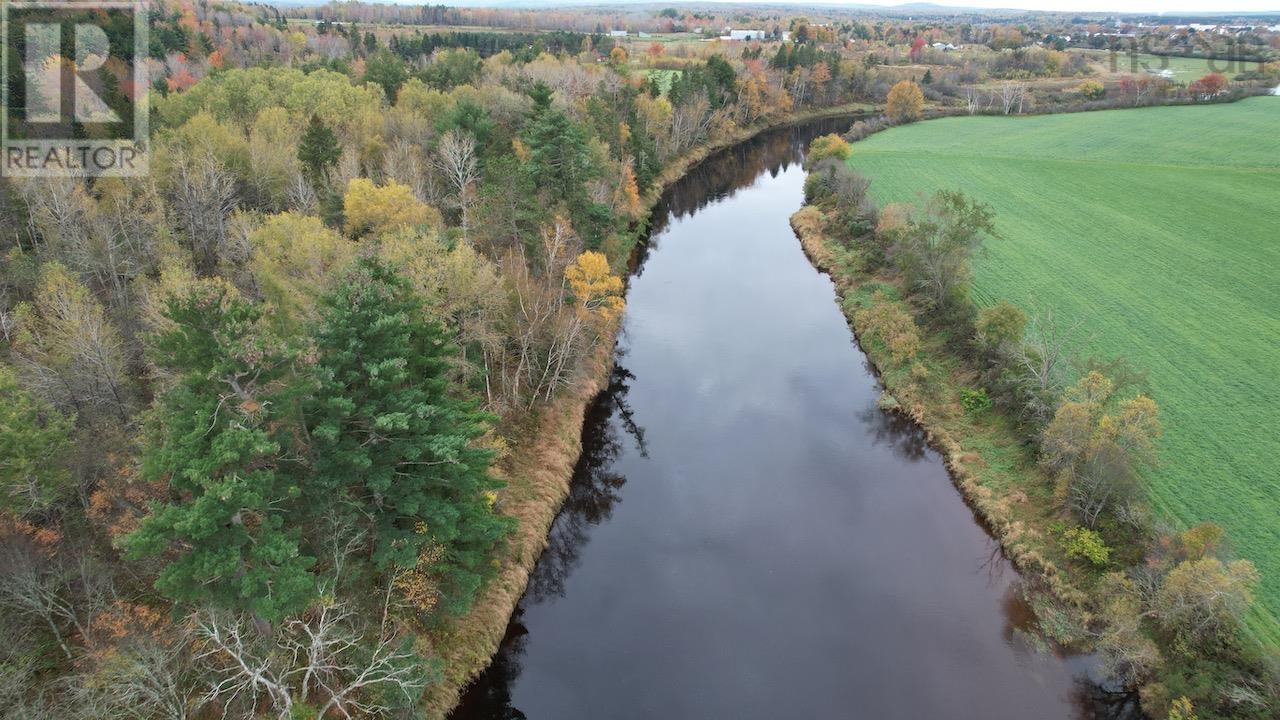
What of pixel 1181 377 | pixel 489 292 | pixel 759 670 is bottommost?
pixel 759 670

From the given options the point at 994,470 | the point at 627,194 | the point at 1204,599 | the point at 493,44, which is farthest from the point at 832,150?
the point at 493,44

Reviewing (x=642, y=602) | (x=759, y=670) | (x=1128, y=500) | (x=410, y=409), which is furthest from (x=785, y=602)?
(x=410, y=409)

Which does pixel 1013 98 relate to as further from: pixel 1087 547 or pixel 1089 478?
pixel 1087 547

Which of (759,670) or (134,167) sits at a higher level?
(134,167)

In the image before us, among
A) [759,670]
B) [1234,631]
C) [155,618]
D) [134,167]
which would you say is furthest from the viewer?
[134,167]

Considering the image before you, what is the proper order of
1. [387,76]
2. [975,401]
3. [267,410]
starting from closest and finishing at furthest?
[267,410]
[975,401]
[387,76]

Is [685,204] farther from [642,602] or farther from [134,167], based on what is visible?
[642,602]
